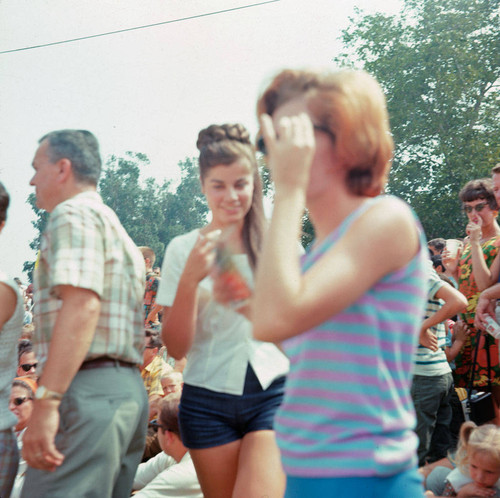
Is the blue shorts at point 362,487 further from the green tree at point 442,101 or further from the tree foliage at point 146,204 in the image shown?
the tree foliage at point 146,204

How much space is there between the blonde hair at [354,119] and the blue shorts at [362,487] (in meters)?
0.49

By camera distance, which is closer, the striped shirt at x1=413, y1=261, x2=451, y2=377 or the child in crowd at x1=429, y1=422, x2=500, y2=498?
the child in crowd at x1=429, y1=422, x2=500, y2=498

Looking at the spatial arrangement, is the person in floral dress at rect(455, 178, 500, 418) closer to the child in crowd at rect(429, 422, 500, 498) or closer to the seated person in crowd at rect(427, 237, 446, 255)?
the child in crowd at rect(429, 422, 500, 498)

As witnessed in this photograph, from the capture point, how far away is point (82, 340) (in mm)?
1987

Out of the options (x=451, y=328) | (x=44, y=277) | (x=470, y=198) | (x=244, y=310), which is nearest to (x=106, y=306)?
(x=44, y=277)

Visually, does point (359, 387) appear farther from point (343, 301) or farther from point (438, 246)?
point (438, 246)

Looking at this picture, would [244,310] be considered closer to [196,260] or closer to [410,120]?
[196,260]

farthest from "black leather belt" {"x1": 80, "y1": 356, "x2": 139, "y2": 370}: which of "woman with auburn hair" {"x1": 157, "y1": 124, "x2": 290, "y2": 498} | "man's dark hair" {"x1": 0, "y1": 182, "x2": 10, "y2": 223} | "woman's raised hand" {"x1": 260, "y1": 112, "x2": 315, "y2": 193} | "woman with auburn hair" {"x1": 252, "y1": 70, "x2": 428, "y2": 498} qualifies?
"woman's raised hand" {"x1": 260, "y1": 112, "x2": 315, "y2": 193}

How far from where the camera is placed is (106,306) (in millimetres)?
2141

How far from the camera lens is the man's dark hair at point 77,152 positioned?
2283 mm

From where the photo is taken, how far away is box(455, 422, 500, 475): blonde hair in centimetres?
342

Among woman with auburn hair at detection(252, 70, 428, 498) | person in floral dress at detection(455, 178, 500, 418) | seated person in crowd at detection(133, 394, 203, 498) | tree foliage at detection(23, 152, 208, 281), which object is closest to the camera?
woman with auburn hair at detection(252, 70, 428, 498)

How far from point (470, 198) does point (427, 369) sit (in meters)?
1.18

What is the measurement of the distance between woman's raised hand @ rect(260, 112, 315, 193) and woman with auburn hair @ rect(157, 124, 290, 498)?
886 millimetres
